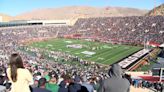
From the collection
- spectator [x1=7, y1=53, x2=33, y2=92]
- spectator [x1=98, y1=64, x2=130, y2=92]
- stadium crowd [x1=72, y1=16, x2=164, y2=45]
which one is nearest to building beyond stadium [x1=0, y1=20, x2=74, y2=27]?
stadium crowd [x1=72, y1=16, x2=164, y2=45]

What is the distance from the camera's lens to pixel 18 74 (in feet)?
16.6

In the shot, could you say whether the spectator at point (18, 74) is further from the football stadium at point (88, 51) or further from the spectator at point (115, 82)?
the spectator at point (115, 82)

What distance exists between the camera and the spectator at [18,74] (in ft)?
16.5

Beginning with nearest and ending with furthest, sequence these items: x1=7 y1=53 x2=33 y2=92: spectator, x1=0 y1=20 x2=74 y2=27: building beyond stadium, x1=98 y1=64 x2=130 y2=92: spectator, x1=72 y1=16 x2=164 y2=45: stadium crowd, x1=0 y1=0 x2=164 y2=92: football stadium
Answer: x1=98 y1=64 x2=130 y2=92: spectator → x1=7 y1=53 x2=33 y2=92: spectator → x1=0 y1=0 x2=164 y2=92: football stadium → x1=72 y1=16 x2=164 y2=45: stadium crowd → x1=0 y1=20 x2=74 y2=27: building beyond stadium

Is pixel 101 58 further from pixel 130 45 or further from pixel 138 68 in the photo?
pixel 130 45

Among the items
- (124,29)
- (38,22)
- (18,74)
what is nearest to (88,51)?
(124,29)

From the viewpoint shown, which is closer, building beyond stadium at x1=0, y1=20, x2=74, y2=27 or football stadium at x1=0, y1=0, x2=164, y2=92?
football stadium at x1=0, y1=0, x2=164, y2=92

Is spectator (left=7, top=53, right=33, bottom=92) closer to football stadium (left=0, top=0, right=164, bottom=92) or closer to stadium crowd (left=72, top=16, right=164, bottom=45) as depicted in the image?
football stadium (left=0, top=0, right=164, bottom=92)

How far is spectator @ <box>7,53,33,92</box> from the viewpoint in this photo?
16.5 feet

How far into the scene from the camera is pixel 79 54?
48719mm

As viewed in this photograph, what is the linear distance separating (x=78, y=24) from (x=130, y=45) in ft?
99.0

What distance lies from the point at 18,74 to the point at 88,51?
4647cm

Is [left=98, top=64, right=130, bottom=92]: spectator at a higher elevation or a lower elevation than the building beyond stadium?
higher

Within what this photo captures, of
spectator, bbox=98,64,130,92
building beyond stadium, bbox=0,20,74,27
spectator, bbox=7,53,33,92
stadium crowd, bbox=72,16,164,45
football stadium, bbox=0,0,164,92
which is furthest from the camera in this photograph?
building beyond stadium, bbox=0,20,74,27
